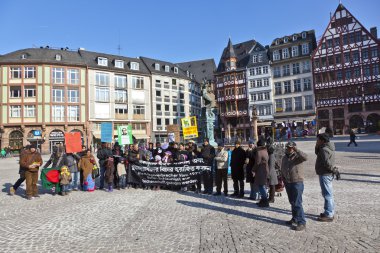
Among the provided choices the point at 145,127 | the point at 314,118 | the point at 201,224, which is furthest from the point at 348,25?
the point at 201,224

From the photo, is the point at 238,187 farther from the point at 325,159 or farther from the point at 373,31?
the point at 373,31

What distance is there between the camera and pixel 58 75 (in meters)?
44.2

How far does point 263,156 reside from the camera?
25.0ft

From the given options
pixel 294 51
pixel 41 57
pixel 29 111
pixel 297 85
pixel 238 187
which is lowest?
pixel 238 187

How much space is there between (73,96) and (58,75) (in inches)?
153

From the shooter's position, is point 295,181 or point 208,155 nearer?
point 295,181

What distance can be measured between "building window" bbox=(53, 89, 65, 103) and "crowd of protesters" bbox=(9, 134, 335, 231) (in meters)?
36.2

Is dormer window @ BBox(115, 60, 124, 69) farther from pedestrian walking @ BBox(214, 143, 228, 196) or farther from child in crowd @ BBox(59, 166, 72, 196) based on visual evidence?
pedestrian walking @ BBox(214, 143, 228, 196)

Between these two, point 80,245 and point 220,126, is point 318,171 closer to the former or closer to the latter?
point 80,245

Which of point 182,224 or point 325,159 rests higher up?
point 325,159

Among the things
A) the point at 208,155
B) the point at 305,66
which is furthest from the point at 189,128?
the point at 305,66

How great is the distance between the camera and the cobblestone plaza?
197 inches

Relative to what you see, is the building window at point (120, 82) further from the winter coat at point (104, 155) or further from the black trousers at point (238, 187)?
the black trousers at point (238, 187)

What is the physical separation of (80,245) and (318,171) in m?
5.12
